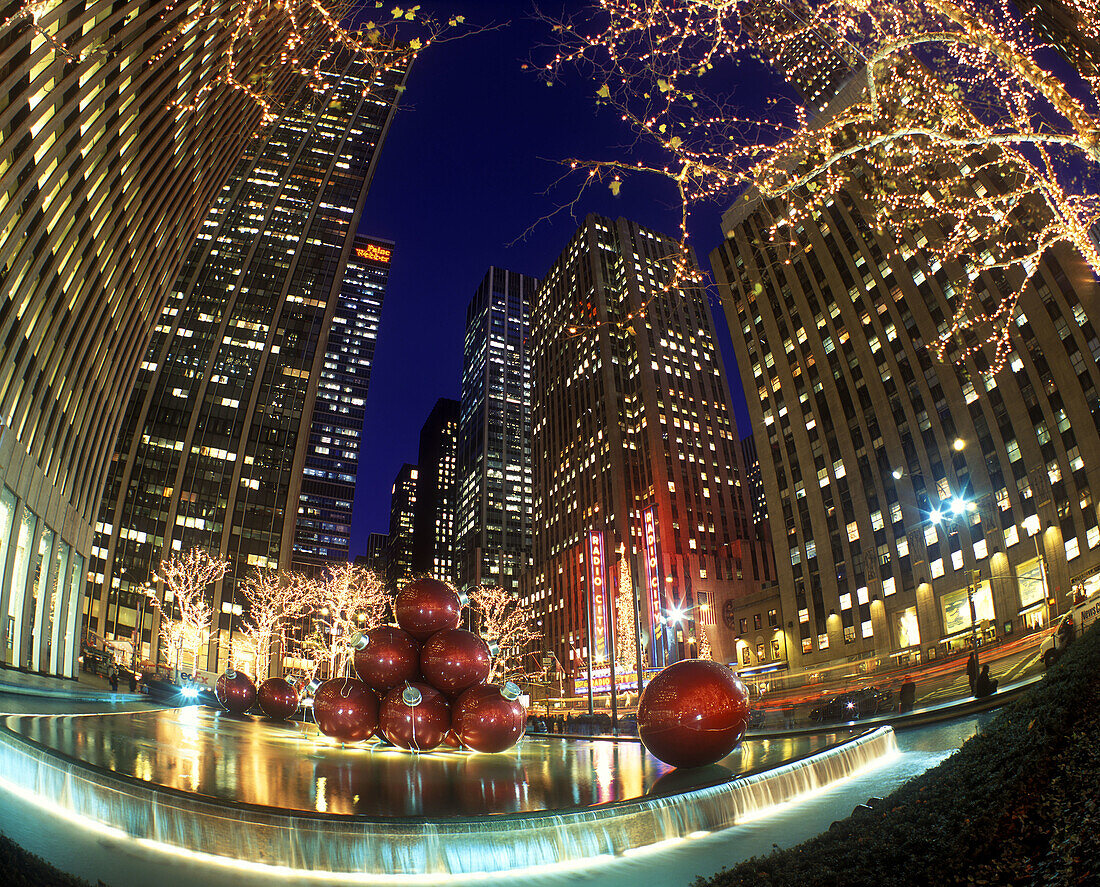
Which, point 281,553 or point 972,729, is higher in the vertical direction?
point 281,553

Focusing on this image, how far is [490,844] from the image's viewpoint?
6.40 meters

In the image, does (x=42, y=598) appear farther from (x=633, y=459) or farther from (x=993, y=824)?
(x=633, y=459)

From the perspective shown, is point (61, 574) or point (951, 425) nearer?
point (61, 574)

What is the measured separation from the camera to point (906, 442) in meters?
58.8

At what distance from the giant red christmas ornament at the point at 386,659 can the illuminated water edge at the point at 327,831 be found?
5783 millimetres

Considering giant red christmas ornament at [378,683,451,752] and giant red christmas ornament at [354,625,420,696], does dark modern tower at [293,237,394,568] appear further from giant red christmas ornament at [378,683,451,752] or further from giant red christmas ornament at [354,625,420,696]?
giant red christmas ornament at [378,683,451,752]

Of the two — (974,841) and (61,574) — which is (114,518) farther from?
(974,841)

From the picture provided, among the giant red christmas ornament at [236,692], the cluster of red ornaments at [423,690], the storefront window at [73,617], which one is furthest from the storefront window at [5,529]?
the cluster of red ornaments at [423,690]

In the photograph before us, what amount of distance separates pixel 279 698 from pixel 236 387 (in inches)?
3787

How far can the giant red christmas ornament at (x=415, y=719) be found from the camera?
39.4 ft

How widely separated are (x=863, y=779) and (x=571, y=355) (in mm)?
118744

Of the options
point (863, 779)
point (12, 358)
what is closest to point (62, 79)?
point (12, 358)

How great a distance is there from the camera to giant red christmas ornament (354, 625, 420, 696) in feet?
40.9

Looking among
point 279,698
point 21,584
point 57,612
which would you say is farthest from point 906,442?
point 57,612
